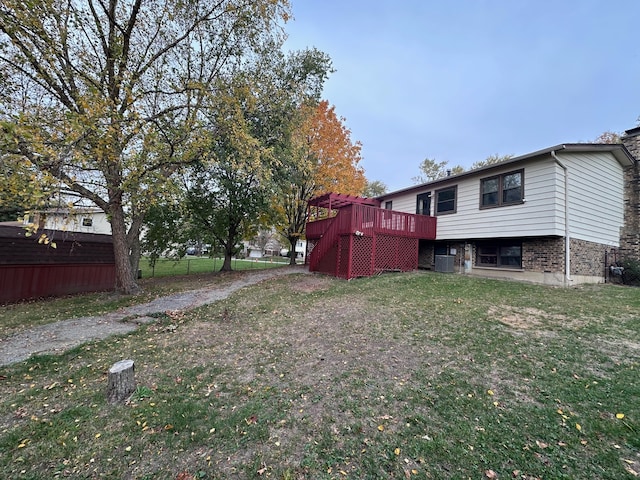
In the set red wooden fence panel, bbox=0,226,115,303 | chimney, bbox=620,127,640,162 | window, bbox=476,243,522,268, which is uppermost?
chimney, bbox=620,127,640,162

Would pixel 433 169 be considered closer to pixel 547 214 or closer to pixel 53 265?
pixel 547 214

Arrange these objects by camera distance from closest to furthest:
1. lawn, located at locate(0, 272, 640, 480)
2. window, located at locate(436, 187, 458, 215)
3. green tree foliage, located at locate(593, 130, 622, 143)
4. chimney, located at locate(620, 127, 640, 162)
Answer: lawn, located at locate(0, 272, 640, 480)
chimney, located at locate(620, 127, 640, 162)
window, located at locate(436, 187, 458, 215)
green tree foliage, located at locate(593, 130, 622, 143)

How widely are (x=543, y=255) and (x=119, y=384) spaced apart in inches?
466

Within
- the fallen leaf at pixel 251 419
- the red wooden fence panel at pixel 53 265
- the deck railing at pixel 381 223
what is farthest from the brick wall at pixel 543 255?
the red wooden fence panel at pixel 53 265

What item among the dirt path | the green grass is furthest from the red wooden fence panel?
the green grass

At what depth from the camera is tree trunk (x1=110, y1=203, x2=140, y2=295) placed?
879 centimetres

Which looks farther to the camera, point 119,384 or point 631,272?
point 631,272

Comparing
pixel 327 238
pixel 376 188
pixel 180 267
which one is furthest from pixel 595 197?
pixel 376 188

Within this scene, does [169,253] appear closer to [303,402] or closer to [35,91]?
[35,91]

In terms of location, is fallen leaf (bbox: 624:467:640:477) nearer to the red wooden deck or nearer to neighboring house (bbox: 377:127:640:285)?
neighboring house (bbox: 377:127:640:285)

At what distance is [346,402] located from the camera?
3248mm

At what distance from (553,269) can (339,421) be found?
32.4ft

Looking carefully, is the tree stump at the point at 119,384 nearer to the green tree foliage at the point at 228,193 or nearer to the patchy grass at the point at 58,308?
the patchy grass at the point at 58,308

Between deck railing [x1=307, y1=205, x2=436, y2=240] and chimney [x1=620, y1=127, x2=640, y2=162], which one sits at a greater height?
chimney [x1=620, y1=127, x2=640, y2=162]
